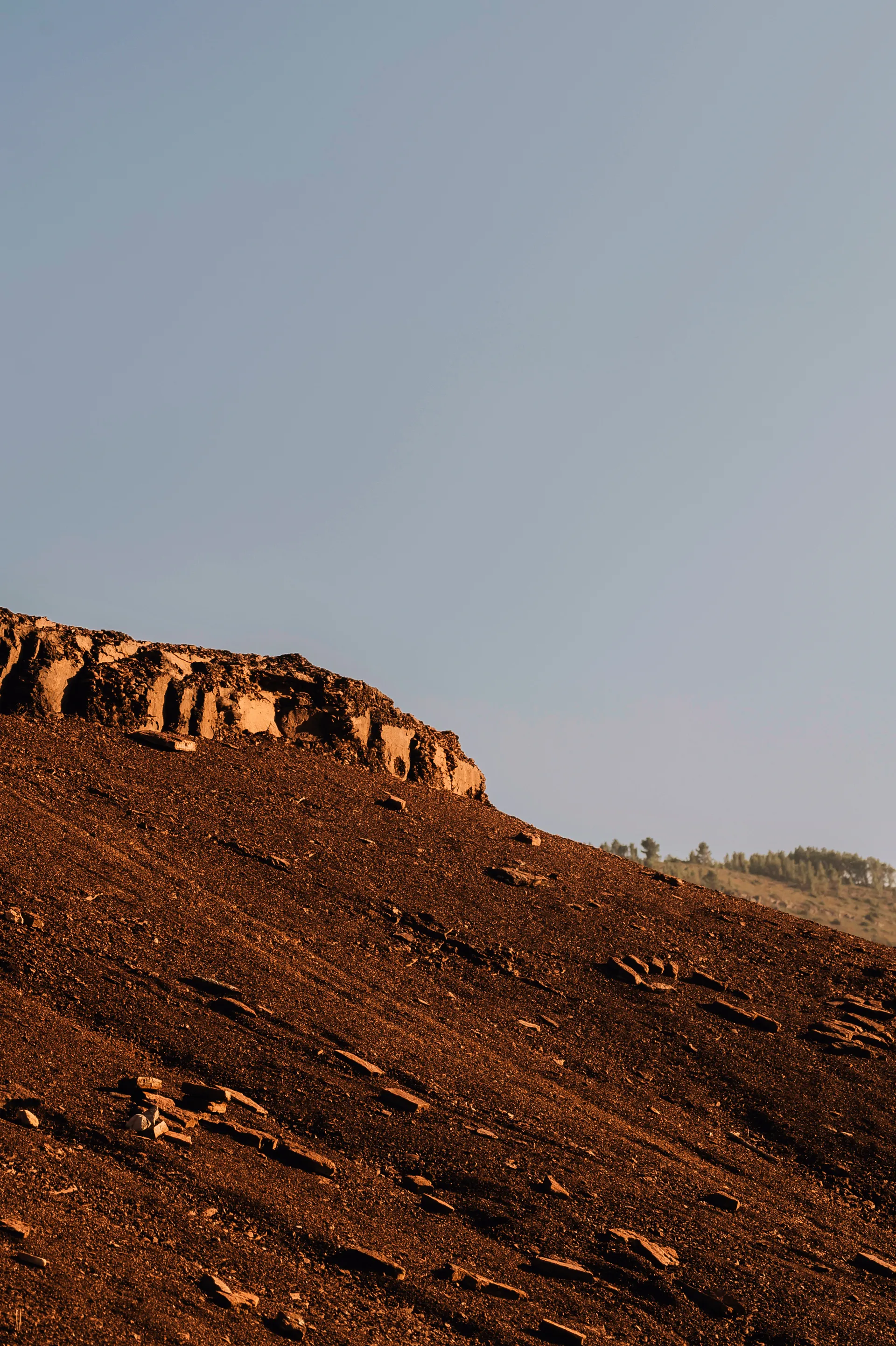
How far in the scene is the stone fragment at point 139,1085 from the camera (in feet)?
34.6

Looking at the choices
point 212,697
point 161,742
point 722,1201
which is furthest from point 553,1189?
point 212,697

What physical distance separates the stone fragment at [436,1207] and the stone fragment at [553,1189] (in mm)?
1220

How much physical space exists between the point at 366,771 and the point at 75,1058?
14313 millimetres

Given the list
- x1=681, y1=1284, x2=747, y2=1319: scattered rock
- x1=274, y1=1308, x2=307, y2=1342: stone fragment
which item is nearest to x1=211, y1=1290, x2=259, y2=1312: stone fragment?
x1=274, y1=1308, x2=307, y2=1342: stone fragment

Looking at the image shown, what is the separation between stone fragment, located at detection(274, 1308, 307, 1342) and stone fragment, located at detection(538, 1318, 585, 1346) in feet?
6.57

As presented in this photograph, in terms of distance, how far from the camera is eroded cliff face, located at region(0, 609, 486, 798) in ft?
72.5

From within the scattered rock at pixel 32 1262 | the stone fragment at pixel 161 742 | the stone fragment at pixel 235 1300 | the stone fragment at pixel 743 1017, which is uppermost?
the stone fragment at pixel 161 742

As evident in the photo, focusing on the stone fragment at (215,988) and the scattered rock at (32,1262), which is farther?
the stone fragment at (215,988)

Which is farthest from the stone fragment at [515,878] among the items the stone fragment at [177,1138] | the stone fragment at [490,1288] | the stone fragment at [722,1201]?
the stone fragment at [490,1288]

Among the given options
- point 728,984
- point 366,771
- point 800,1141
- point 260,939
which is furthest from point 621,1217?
point 366,771

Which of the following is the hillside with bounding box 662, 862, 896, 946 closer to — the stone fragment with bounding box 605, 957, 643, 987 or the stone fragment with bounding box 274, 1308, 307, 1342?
the stone fragment with bounding box 605, 957, 643, 987

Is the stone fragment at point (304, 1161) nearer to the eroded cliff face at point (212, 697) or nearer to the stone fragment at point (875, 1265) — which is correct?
the stone fragment at point (875, 1265)

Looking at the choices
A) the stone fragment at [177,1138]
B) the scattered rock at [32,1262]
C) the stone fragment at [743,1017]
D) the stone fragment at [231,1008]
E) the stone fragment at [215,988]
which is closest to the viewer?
the scattered rock at [32,1262]

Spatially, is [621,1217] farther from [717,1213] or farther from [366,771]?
[366,771]
